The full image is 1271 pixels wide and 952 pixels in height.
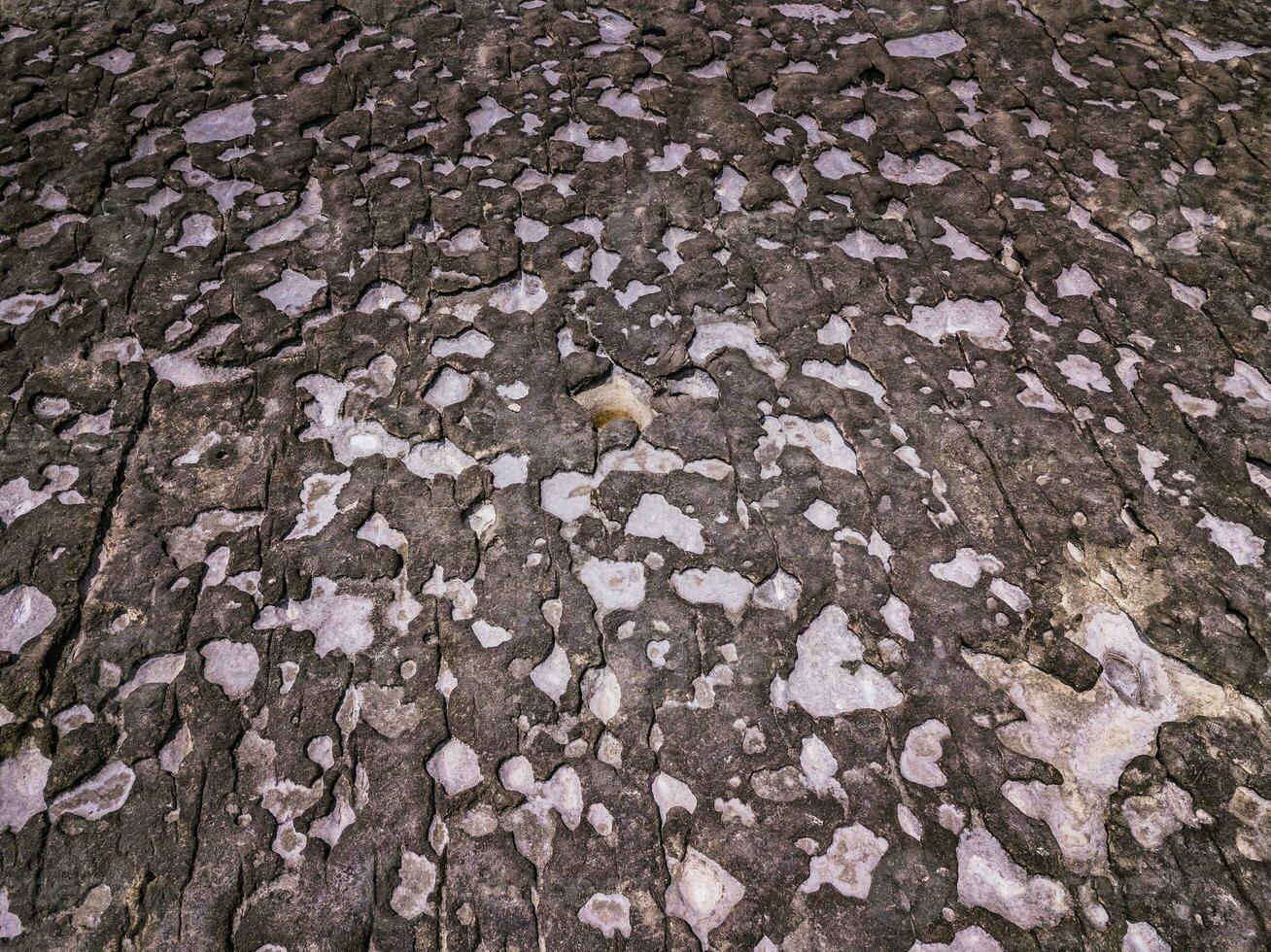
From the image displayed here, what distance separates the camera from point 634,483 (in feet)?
5.41

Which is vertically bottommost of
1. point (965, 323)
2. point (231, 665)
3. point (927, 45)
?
point (231, 665)

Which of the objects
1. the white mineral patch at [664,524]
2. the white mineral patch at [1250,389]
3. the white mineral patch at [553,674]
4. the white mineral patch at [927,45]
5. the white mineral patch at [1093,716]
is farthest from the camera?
the white mineral patch at [927,45]

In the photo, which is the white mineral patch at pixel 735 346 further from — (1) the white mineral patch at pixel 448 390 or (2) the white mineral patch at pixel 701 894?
(2) the white mineral patch at pixel 701 894

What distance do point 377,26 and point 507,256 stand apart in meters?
0.97

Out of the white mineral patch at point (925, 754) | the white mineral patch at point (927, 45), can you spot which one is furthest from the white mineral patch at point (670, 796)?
the white mineral patch at point (927, 45)

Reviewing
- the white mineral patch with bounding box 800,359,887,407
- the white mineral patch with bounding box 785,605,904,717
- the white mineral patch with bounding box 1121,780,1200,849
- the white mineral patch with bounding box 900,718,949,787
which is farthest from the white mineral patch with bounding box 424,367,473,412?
the white mineral patch with bounding box 1121,780,1200,849

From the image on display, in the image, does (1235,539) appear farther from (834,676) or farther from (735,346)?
(735,346)

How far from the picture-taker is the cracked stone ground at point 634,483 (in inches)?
51.3

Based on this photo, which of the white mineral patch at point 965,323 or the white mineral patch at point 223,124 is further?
the white mineral patch at point 223,124

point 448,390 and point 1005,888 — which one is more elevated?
point 448,390

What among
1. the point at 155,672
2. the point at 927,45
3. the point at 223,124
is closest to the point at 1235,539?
the point at 927,45

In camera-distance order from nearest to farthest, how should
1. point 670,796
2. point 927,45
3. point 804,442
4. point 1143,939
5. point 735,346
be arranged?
point 1143,939, point 670,796, point 804,442, point 735,346, point 927,45

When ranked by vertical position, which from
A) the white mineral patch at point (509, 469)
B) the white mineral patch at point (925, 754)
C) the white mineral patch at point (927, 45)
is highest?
the white mineral patch at point (927, 45)

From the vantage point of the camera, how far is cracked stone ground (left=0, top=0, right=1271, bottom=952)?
4.28 ft
